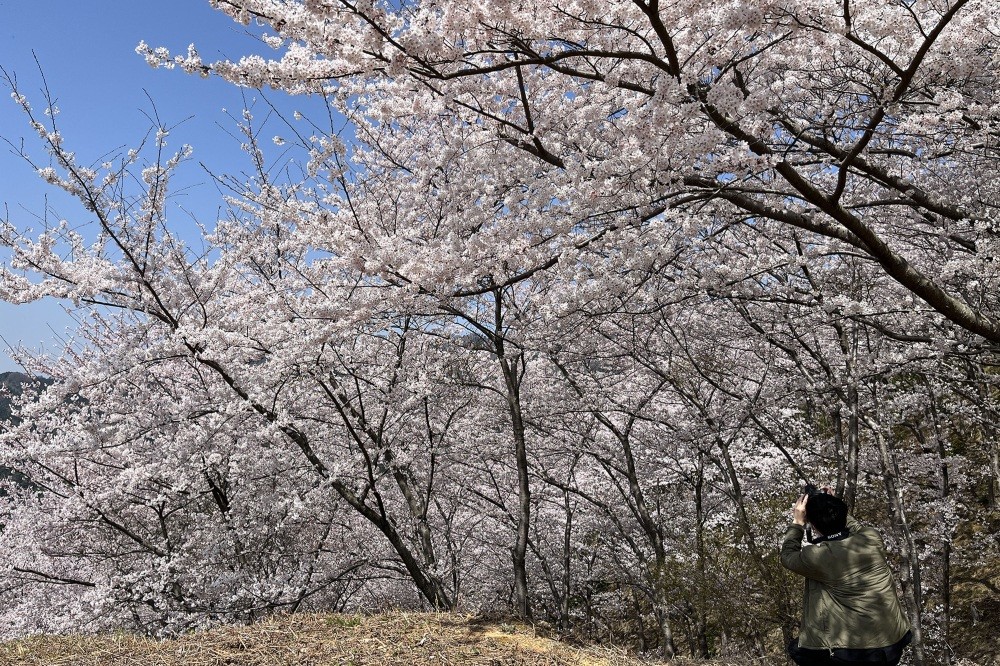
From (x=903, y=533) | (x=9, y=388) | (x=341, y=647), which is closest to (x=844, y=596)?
(x=341, y=647)

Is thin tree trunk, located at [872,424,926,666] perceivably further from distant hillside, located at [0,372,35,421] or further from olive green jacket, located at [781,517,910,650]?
distant hillside, located at [0,372,35,421]

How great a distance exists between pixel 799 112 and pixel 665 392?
6.52 meters

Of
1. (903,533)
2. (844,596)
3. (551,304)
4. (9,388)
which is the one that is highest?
(9,388)

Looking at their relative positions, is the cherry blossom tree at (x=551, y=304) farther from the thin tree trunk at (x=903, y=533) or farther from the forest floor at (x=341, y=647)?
the forest floor at (x=341, y=647)

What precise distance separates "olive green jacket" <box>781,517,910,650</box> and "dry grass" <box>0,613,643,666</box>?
1.59m

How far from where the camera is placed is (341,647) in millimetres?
4090

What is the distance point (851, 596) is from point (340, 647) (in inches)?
119

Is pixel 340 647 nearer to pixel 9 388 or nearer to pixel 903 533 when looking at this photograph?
pixel 903 533

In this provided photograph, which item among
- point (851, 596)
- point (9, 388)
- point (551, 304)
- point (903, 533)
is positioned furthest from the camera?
point (9, 388)

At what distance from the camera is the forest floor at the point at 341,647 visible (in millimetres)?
3943

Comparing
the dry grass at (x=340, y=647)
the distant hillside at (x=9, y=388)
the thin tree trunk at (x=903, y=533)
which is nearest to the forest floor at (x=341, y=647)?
the dry grass at (x=340, y=647)

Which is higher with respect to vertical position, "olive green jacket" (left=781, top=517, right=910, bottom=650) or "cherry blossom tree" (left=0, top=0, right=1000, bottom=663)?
"cherry blossom tree" (left=0, top=0, right=1000, bottom=663)

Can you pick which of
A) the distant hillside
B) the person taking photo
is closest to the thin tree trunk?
the person taking photo

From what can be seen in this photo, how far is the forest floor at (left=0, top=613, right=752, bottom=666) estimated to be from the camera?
394cm
